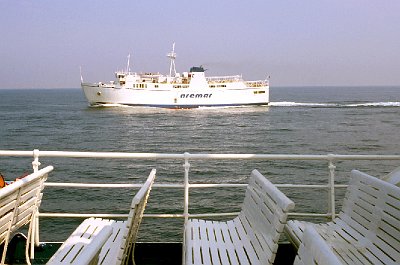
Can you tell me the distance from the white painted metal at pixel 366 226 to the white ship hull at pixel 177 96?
201 feet

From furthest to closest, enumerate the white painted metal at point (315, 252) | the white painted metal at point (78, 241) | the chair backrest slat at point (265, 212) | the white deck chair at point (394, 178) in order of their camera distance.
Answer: the white deck chair at point (394, 178), the chair backrest slat at point (265, 212), the white painted metal at point (78, 241), the white painted metal at point (315, 252)

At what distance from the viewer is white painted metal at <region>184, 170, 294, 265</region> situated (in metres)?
2.19

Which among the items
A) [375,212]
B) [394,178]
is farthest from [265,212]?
[394,178]

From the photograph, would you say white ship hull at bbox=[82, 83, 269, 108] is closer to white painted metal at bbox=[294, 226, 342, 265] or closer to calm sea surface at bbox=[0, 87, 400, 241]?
calm sea surface at bbox=[0, 87, 400, 241]

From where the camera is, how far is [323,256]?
1.30 meters

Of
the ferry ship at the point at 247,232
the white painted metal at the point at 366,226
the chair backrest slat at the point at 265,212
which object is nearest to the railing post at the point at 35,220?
the ferry ship at the point at 247,232

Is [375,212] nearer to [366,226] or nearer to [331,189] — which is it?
[366,226]

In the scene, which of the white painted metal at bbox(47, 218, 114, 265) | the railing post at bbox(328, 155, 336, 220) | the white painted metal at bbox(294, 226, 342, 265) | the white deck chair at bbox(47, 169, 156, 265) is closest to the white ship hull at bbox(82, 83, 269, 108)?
the railing post at bbox(328, 155, 336, 220)

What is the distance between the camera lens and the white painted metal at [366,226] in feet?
7.65

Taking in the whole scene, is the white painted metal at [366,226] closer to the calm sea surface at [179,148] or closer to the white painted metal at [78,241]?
the white painted metal at [78,241]

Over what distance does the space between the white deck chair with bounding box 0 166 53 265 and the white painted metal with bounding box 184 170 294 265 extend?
101 centimetres

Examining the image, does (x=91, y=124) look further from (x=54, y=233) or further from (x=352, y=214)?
(x=352, y=214)

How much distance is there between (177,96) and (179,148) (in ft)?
111

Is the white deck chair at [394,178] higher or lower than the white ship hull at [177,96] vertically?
lower
